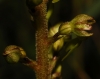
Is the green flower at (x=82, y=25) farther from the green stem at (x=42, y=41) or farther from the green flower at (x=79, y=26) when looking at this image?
the green stem at (x=42, y=41)

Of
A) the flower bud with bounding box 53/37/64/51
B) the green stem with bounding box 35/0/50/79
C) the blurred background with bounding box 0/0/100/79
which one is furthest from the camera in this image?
the blurred background with bounding box 0/0/100/79

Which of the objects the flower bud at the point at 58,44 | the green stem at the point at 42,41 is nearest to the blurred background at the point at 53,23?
the flower bud at the point at 58,44

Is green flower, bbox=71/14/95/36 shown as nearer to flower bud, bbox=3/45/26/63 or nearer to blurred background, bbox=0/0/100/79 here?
flower bud, bbox=3/45/26/63

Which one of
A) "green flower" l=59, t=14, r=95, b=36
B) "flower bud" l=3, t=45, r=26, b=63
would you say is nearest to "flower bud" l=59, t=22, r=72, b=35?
"green flower" l=59, t=14, r=95, b=36

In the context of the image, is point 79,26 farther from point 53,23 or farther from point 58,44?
point 53,23

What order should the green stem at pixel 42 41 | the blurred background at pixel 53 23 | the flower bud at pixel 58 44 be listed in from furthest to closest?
the blurred background at pixel 53 23, the flower bud at pixel 58 44, the green stem at pixel 42 41

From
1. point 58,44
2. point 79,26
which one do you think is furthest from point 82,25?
point 58,44

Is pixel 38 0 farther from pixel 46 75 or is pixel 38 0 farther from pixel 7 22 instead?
pixel 7 22

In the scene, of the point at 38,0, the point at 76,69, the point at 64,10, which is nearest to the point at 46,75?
the point at 38,0
